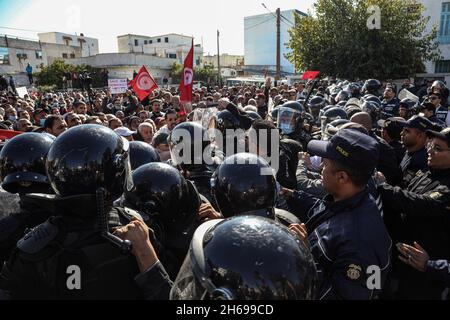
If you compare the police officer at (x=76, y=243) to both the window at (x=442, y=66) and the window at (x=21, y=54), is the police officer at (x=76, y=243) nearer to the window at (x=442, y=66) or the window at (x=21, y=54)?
the window at (x=442, y=66)

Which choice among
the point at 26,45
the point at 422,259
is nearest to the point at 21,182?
the point at 422,259

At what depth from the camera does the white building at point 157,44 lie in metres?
68.8

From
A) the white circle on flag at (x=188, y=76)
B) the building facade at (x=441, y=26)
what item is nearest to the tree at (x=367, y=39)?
the building facade at (x=441, y=26)

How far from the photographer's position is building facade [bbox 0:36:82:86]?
39250 mm

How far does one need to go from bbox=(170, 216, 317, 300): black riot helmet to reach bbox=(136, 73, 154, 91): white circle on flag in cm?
906

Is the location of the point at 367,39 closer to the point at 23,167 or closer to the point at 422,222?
the point at 422,222

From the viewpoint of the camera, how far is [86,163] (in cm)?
166

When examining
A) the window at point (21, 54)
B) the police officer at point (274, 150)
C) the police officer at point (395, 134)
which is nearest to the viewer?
the police officer at point (274, 150)

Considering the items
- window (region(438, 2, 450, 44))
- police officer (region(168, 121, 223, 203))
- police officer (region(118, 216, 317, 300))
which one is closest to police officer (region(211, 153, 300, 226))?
police officer (region(118, 216, 317, 300))

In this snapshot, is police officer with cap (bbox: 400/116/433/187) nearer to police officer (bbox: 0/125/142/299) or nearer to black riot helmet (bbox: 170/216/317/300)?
black riot helmet (bbox: 170/216/317/300)

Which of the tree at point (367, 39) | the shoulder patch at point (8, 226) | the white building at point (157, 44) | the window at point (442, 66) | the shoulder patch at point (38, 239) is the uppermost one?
the white building at point (157, 44)

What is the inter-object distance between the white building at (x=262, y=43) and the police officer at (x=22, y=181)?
6034 centimetres

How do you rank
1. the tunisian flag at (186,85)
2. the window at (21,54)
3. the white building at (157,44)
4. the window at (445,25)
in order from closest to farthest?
the tunisian flag at (186,85), the window at (445,25), the window at (21,54), the white building at (157,44)
